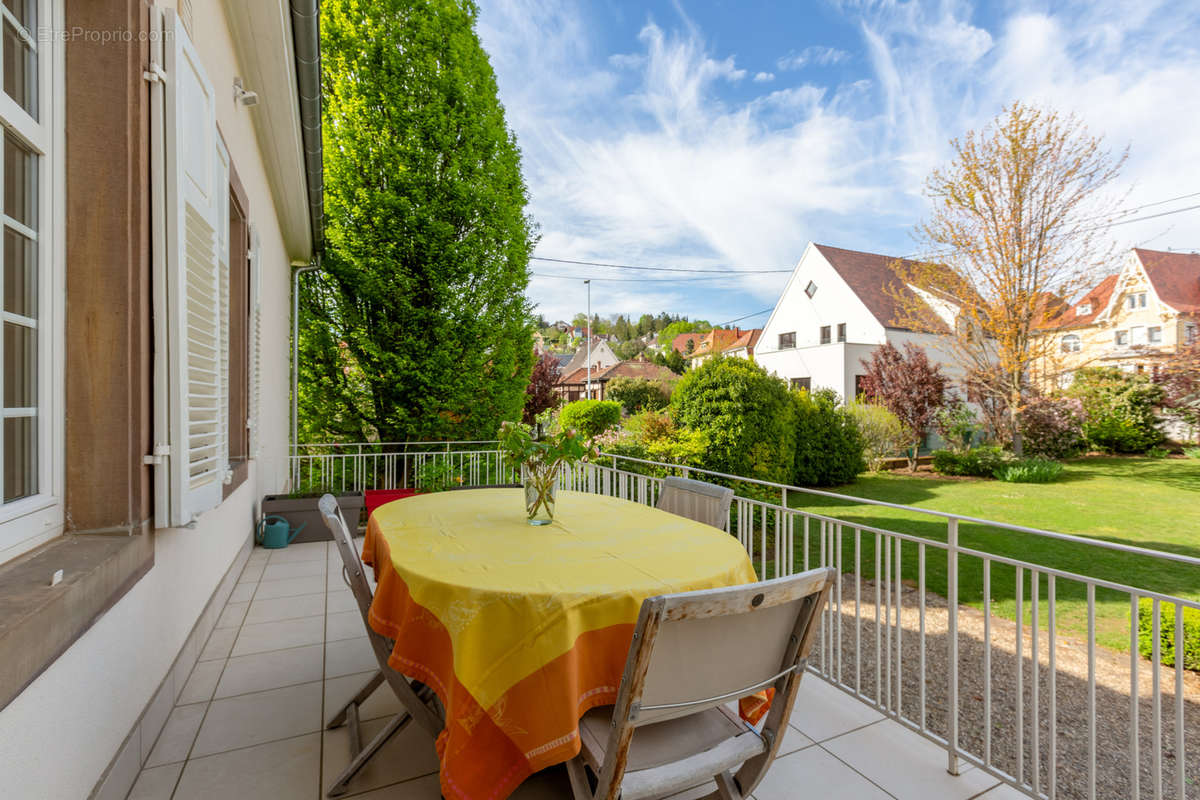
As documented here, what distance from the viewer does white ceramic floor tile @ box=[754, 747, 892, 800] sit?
1.72 metres

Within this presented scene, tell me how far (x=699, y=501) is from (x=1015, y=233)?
12378 mm

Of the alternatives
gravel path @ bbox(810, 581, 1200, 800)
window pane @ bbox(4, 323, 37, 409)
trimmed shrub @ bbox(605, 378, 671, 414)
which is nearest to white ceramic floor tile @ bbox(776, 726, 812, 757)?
gravel path @ bbox(810, 581, 1200, 800)

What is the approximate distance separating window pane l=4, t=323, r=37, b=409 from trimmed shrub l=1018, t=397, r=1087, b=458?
14319 mm

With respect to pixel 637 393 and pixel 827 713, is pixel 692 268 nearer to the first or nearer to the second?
pixel 637 393

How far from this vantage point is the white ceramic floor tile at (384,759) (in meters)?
1.75

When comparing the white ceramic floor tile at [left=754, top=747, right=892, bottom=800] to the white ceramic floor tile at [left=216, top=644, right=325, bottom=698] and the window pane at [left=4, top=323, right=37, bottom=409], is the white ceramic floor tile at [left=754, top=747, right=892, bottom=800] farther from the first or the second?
the window pane at [left=4, top=323, right=37, bottom=409]

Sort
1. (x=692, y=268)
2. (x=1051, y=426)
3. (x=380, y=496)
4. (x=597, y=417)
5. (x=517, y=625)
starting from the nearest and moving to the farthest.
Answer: (x=517, y=625)
(x=380, y=496)
(x=597, y=417)
(x=1051, y=426)
(x=692, y=268)

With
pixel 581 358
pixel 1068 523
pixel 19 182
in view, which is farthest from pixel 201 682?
pixel 581 358

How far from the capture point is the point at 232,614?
318 centimetres

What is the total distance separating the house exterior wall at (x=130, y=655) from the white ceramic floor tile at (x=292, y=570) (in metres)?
0.26

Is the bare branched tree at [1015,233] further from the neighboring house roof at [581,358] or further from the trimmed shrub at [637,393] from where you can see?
the neighboring house roof at [581,358]

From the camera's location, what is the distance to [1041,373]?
11805 mm

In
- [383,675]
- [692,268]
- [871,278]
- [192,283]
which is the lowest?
[383,675]

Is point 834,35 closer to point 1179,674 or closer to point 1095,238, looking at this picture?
point 1095,238
